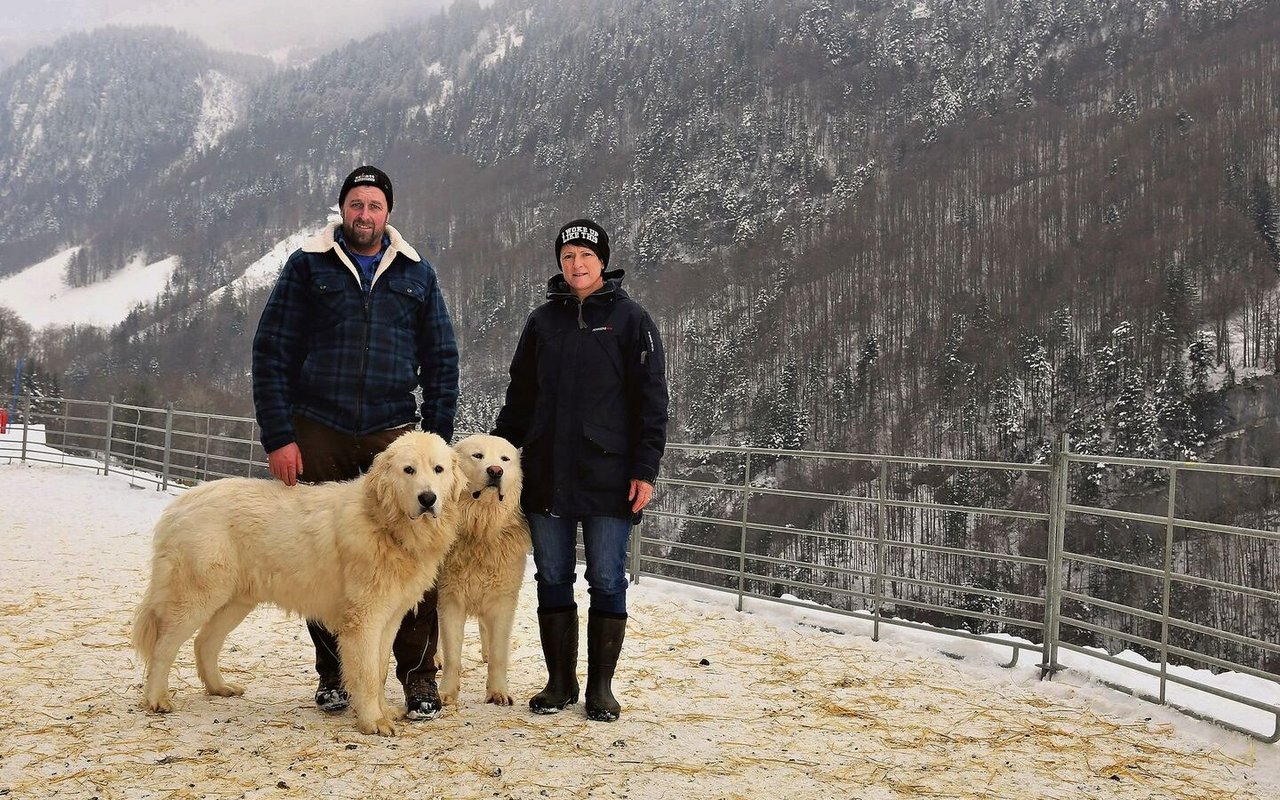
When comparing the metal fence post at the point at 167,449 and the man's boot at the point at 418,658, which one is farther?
the metal fence post at the point at 167,449

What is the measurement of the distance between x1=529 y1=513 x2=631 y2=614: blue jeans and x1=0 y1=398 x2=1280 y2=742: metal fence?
1751mm

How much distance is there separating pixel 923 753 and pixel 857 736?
0.94ft

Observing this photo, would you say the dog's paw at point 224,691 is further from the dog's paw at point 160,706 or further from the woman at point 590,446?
the woman at point 590,446

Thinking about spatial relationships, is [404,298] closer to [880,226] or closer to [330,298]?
[330,298]

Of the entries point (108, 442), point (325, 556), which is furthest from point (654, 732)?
point (108, 442)

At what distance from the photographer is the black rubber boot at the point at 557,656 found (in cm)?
351

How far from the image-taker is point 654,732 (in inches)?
132

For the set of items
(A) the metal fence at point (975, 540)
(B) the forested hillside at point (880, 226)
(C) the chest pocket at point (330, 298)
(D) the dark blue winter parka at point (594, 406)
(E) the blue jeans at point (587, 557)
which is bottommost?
(A) the metal fence at point (975, 540)

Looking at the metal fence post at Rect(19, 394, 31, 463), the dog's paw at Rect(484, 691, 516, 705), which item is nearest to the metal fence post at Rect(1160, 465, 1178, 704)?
the dog's paw at Rect(484, 691, 516, 705)

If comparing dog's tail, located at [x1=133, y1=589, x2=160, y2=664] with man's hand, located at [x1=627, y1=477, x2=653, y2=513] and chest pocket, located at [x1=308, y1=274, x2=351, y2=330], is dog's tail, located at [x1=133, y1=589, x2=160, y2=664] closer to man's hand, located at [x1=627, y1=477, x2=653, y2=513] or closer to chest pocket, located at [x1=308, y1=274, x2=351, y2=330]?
chest pocket, located at [x1=308, y1=274, x2=351, y2=330]

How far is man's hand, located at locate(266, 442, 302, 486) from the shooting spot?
3.20m

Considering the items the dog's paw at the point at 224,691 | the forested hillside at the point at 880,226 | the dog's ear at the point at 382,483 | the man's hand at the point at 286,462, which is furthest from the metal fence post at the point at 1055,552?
the forested hillside at the point at 880,226

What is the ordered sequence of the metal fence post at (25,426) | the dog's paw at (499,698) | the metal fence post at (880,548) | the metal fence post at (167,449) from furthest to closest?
the metal fence post at (25,426), the metal fence post at (167,449), the metal fence post at (880,548), the dog's paw at (499,698)

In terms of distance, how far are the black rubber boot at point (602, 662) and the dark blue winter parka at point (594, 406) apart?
1.64ft
